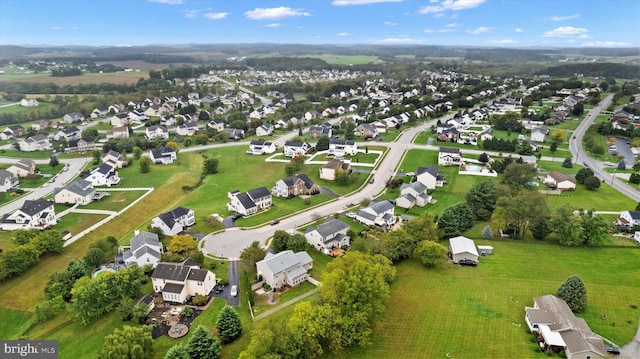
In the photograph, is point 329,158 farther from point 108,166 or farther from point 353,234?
point 108,166

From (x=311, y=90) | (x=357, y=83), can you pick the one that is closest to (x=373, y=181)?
(x=311, y=90)

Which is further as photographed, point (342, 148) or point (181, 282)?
point (342, 148)

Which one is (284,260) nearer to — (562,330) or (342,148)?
(562,330)

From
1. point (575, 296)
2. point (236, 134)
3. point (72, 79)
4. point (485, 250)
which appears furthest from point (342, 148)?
point (72, 79)

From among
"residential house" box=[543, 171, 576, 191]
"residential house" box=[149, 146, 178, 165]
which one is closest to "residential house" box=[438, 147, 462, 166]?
"residential house" box=[543, 171, 576, 191]

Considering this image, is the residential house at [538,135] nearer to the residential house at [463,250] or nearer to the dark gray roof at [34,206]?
the residential house at [463,250]

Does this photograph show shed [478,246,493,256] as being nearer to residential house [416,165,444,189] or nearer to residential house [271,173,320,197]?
residential house [416,165,444,189]
